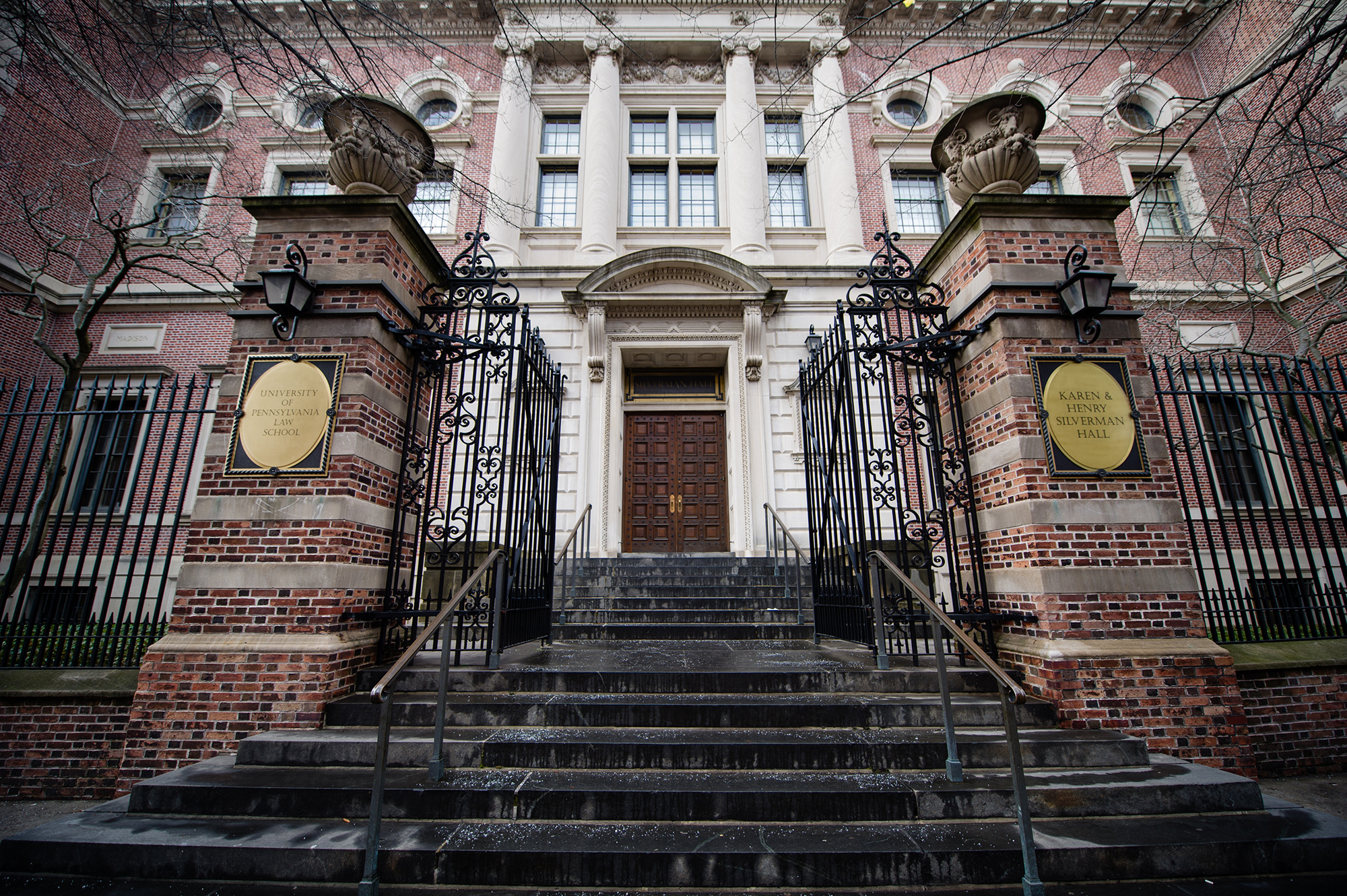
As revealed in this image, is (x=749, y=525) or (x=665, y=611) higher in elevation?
(x=749, y=525)

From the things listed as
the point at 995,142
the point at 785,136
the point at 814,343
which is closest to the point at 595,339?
the point at 814,343

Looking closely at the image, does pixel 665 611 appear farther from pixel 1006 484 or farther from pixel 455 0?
pixel 455 0

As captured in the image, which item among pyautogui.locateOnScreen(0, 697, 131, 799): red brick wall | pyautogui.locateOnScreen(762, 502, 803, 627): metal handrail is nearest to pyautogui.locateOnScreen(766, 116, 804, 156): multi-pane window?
pyautogui.locateOnScreen(762, 502, 803, 627): metal handrail

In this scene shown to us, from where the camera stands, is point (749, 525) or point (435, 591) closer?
point (435, 591)

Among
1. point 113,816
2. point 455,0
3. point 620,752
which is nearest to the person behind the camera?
point 113,816

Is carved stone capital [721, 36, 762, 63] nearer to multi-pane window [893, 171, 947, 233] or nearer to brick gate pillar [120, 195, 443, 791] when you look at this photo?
multi-pane window [893, 171, 947, 233]

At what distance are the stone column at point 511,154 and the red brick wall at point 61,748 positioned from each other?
8876 millimetres

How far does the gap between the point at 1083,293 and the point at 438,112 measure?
579 inches

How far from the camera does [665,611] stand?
648cm

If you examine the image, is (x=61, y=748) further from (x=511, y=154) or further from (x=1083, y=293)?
(x=511, y=154)

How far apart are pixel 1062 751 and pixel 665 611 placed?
3928 millimetres

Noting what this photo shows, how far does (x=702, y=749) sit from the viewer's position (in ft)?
11.0

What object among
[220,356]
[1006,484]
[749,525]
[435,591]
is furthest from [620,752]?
[220,356]

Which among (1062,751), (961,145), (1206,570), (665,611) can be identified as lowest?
(1062,751)
